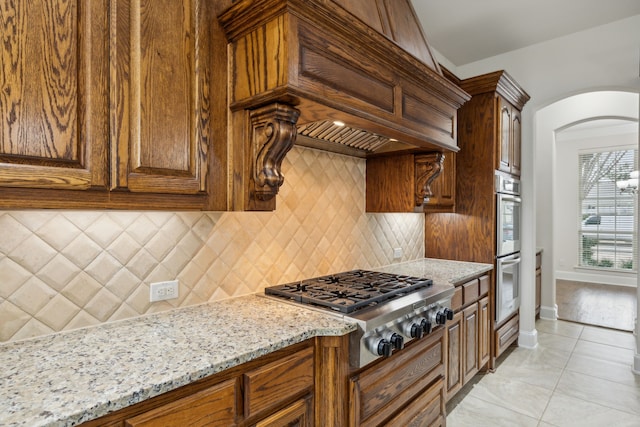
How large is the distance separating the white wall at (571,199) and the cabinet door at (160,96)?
7783 millimetres

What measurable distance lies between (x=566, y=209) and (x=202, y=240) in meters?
8.12

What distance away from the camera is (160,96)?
4.30ft

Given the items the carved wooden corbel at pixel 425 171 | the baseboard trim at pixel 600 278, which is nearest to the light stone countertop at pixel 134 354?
the carved wooden corbel at pixel 425 171

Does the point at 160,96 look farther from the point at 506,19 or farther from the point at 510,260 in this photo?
the point at 510,260

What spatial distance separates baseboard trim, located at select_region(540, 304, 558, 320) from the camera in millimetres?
4684

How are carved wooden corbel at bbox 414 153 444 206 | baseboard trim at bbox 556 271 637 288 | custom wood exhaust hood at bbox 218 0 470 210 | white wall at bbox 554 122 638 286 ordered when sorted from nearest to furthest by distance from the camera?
custom wood exhaust hood at bbox 218 0 470 210, carved wooden corbel at bbox 414 153 444 206, baseboard trim at bbox 556 271 637 288, white wall at bbox 554 122 638 286

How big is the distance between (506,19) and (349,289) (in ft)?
9.23

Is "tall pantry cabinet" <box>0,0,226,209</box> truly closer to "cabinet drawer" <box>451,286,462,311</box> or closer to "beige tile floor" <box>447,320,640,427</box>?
"cabinet drawer" <box>451,286,462,311</box>

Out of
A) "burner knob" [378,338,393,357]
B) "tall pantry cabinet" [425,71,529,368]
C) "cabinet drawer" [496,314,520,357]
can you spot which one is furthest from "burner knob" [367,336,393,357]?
"cabinet drawer" [496,314,520,357]

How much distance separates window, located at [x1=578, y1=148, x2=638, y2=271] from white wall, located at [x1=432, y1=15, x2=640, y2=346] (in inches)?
186

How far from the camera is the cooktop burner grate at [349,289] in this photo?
169cm

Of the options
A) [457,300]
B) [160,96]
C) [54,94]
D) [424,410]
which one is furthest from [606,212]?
[54,94]

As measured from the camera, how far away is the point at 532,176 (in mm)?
3656

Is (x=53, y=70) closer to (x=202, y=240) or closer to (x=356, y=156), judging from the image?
(x=202, y=240)
